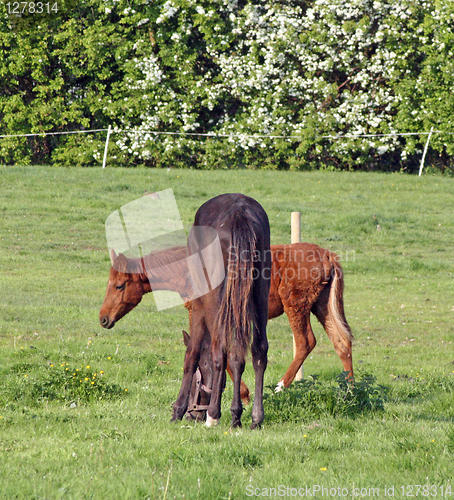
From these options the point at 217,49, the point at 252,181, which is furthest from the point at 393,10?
the point at 252,181

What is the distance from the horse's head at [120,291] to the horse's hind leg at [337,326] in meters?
2.26

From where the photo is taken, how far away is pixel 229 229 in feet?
Result: 17.2

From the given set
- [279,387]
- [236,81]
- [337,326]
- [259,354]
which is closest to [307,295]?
[337,326]

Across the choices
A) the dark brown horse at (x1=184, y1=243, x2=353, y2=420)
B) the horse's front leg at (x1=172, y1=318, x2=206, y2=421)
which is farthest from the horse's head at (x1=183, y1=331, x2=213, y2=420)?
the dark brown horse at (x1=184, y1=243, x2=353, y2=420)

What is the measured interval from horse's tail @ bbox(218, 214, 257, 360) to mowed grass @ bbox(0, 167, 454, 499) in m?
0.73

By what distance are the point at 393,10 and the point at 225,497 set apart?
77.6ft

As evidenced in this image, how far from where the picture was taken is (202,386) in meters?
5.68

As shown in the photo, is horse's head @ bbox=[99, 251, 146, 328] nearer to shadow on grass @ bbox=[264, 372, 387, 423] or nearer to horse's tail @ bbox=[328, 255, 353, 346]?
shadow on grass @ bbox=[264, 372, 387, 423]

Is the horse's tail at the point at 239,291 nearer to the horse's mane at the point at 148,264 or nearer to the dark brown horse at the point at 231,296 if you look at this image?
the dark brown horse at the point at 231,296

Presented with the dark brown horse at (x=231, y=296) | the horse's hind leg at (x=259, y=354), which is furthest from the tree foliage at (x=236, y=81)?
the horse's hind leg at (x=259, y=354)

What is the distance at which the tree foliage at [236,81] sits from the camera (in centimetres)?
2381

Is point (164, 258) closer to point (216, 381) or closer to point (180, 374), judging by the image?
point (180, 374)

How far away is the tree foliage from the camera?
23812mm

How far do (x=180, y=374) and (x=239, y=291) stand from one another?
2.78 m
